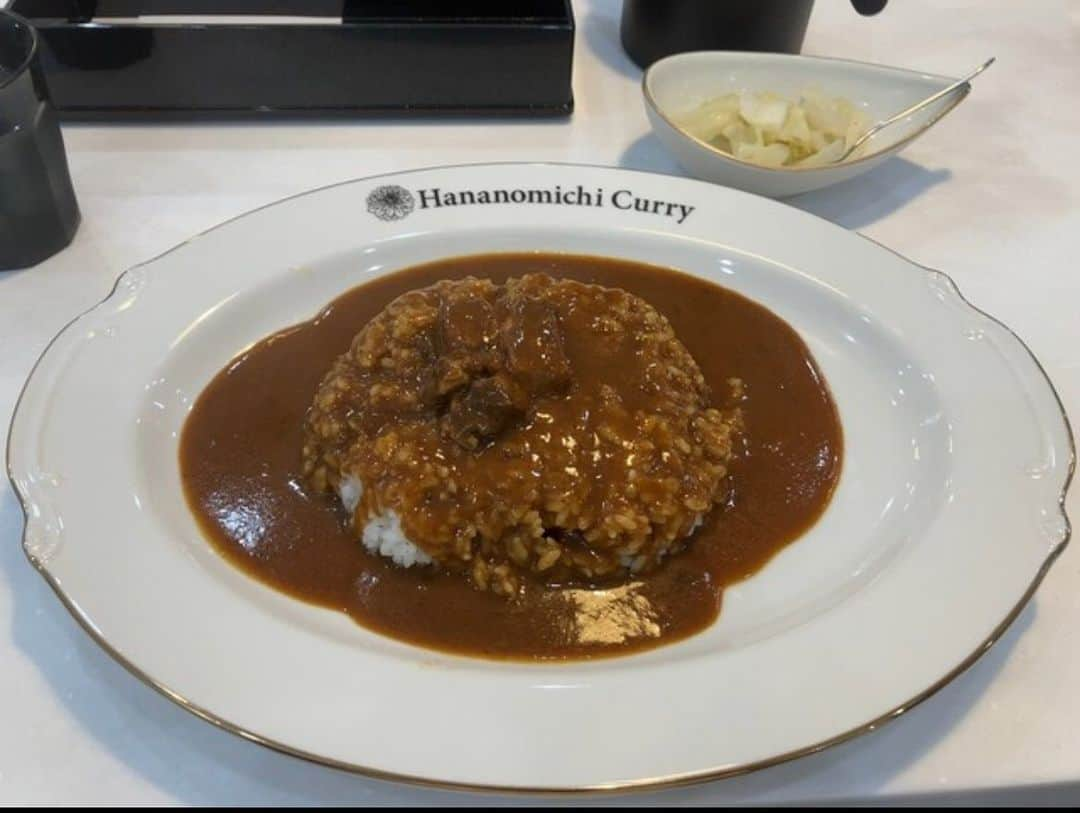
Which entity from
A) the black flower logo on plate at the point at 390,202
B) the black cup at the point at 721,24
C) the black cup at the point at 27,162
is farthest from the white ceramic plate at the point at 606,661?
the black cup at the point at 721,24

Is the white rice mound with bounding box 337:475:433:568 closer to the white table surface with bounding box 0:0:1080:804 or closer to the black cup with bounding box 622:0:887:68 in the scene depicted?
the white table surface with bounding box 0:0:1080:804

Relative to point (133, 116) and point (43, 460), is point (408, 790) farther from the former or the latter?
point (133, 116)

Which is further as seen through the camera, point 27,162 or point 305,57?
point 305,57

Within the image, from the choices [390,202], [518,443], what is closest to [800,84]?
[390,202]

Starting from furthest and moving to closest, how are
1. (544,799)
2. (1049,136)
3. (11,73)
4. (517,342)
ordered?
(1049,136)
(11,73)
(517,342)
(544,799)

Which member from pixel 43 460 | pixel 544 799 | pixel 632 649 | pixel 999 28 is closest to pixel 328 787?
pixel 544 799

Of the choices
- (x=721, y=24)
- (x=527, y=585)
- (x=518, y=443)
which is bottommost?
(x=527, y=585)

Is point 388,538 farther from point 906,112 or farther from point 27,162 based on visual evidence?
point 906,112
